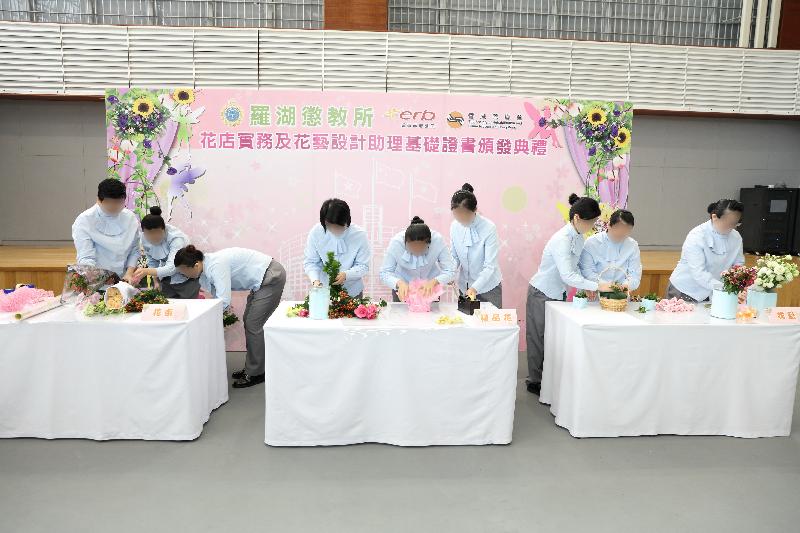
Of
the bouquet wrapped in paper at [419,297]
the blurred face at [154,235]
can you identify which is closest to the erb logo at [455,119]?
the bouquet wrapped in paper at [419,297]

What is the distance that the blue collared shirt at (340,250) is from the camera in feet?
11.7

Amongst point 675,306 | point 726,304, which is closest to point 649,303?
point 675,306

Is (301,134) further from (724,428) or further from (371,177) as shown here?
(724,428)

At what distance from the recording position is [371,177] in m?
4.52

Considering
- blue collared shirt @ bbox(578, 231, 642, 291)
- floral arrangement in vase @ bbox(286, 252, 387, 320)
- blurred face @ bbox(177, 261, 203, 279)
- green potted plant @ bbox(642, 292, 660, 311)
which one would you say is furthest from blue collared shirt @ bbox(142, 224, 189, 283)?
green potted plant @ bbox(642, 292, 660, 311)

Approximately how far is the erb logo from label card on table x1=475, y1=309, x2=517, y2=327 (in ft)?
6.80

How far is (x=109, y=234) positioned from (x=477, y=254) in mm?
2512

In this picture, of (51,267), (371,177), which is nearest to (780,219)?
(371,177)

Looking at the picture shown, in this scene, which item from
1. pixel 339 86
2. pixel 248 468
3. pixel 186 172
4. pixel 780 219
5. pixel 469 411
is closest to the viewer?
pixel 248 468

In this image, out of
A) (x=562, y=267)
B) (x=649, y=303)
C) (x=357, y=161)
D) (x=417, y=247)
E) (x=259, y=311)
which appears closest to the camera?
(x=417, y=247)

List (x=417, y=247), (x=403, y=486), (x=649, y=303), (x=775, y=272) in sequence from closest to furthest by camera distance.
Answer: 1. (x=403, y=486)
2. (x=775, y=272)
3. (x=417, y=247)
4. (x=649, y=303)

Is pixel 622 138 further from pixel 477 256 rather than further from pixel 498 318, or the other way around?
pixel 498 318

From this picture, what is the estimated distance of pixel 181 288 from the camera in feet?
13.0

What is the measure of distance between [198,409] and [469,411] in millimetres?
1507
